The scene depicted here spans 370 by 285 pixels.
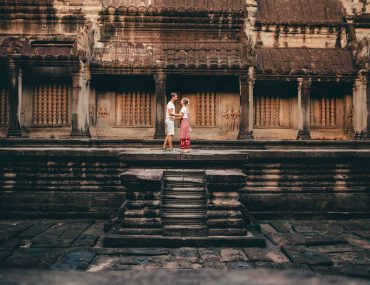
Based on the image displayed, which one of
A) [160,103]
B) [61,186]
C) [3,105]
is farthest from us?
[3,105]

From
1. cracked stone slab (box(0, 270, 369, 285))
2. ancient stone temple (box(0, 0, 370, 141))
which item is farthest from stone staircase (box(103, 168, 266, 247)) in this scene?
ancient stone temple (box(0, 0, 370, 141))

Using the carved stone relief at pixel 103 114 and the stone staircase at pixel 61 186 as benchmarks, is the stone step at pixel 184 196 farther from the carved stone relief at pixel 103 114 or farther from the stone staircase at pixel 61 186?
the carved stone relief at pixel 103 114

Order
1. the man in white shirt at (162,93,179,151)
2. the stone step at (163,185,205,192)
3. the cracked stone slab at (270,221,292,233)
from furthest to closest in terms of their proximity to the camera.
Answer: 1. the man in white shirt at (162,93,179,151)
2. the cracked stone slab at (270,221,292,233)
3. the stone step at (163,185,205,192)

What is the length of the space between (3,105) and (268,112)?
9656mm

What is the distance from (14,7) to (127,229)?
9.99m

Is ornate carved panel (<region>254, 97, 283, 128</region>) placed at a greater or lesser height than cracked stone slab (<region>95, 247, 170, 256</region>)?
greater

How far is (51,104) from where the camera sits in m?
12.1

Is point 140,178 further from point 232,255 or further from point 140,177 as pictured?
point 232,255

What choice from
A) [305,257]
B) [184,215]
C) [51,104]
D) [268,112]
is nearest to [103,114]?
[51,104]

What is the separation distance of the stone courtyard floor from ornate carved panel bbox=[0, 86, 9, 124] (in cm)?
664

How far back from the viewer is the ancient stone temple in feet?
36.8

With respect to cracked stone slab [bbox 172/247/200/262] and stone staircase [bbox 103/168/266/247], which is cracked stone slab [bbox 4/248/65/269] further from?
cracked stone slab [bbox 172/247/200/262]

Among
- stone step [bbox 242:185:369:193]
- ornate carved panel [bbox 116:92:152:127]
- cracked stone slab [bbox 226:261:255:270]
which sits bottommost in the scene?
cracked stone slab [bbox 226:261:255:270]

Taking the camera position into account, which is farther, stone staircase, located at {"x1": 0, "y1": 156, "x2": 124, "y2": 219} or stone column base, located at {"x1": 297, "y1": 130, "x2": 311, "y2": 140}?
stone column base, located at {"x1": 297, "y1": 130, "x2": 311, "y2": 140}
